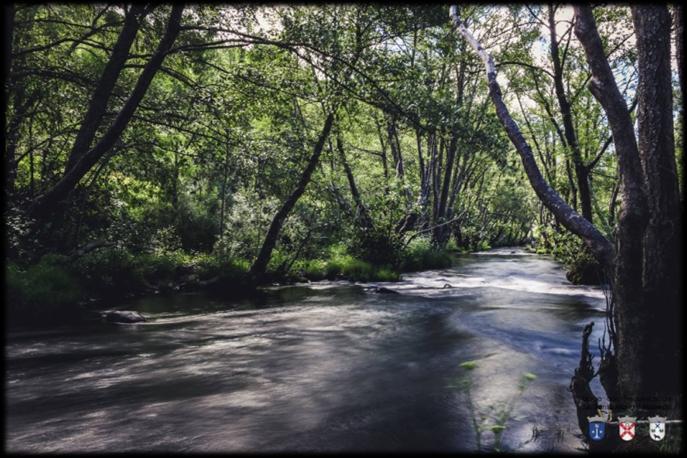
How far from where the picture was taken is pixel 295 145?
46.6ft

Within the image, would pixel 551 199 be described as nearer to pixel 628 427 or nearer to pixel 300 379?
pixel 628 427

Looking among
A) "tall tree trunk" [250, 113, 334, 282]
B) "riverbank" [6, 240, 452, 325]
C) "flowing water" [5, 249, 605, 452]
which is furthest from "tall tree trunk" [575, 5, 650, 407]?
"tall tree trunk" [250, 113, 334, 282]

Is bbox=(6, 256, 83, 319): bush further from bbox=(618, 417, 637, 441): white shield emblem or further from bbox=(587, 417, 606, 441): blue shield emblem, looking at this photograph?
bbox=(618, 417, 637, 441): white shield emblem

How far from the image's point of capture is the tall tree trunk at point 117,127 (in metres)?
10.2

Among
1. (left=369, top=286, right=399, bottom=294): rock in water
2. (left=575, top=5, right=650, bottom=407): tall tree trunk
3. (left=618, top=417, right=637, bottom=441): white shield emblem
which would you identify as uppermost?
(left=575, top=5, right=650, bottom=407): tall tree trunk

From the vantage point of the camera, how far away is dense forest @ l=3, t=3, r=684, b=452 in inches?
156

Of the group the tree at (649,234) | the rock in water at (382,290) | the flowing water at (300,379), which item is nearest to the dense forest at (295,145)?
the tree at (649,234)

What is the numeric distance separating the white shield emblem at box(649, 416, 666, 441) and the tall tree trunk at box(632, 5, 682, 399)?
25cm

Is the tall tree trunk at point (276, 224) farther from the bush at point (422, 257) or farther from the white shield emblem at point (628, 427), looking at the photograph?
the white shield emblem at point (628, 427)

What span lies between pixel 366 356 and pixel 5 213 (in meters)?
8.53

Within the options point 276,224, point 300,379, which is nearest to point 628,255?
point 300,379

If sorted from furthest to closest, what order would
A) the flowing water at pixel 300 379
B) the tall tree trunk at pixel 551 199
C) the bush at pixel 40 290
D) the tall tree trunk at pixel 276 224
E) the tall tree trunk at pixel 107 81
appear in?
1. the tall tree trunk at pixel 276 224
2. the tall tree trunk at pixel 107 81
3. the bush at pixel 40 290
4. the flowing water at pixel 300 379
5. the tall tree trunk at pixel 551 199

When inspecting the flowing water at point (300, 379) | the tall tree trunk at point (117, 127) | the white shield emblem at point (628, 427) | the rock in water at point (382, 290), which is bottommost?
the flowing water at point (300, 379)

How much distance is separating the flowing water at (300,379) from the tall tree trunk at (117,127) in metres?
3.17
